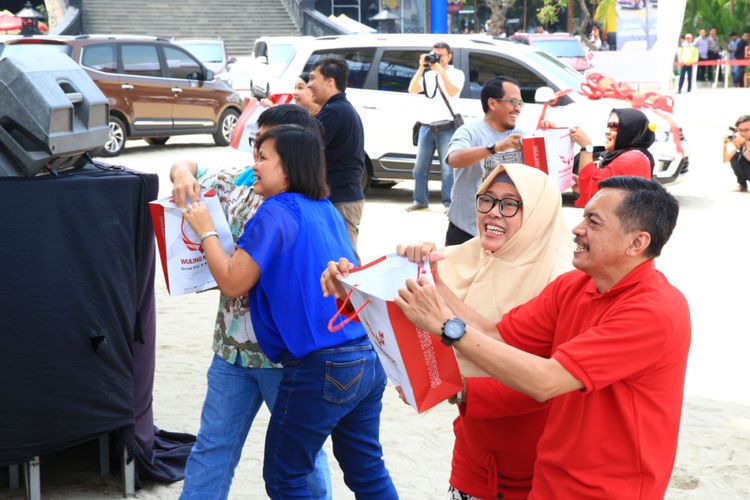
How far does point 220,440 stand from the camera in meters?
3.71

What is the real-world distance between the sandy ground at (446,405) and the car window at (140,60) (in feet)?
23.7

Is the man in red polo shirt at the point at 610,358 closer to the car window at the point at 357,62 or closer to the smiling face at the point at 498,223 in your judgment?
the smiling face at the point at 498,223

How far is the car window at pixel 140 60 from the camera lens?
703 inches

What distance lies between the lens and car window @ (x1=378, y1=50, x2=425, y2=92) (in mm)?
13406

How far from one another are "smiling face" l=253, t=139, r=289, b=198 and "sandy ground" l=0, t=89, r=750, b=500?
1.81 meters

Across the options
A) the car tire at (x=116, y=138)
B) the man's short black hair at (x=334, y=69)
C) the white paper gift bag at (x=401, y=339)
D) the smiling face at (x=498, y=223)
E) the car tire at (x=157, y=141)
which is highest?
the man's short black hair at (x=334, y=69)

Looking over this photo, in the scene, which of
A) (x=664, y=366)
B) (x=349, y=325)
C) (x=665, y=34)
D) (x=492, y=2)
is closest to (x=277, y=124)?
(x=349, y=325)

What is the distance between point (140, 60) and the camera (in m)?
18.1

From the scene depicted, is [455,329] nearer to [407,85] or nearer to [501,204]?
[501,204]

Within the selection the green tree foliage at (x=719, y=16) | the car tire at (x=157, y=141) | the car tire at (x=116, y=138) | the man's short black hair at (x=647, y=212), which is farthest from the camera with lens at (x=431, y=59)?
the green tree foliage at (x=719, y=16)

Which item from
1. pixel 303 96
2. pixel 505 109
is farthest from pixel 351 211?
pixel 505 109

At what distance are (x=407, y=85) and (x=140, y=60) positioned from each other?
21.8ft

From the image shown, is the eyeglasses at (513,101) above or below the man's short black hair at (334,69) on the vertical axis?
below

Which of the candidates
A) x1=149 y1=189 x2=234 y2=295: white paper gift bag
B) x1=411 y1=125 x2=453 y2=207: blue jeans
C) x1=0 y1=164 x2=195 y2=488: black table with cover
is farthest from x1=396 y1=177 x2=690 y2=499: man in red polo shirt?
x1=411 y1=125 x2=453 y2=207: blue jeans
